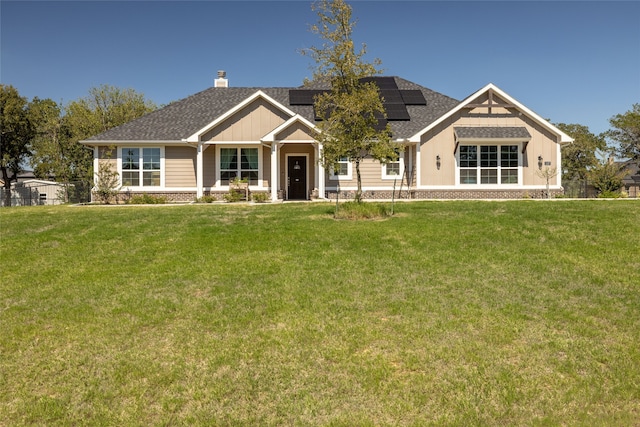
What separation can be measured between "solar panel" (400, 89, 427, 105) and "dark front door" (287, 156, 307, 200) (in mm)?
7112

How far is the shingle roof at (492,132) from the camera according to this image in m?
19.9

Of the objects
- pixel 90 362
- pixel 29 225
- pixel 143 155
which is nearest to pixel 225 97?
pixel 143 155

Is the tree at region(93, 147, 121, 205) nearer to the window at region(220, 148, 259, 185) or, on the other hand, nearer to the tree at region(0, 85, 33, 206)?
the window at region(220, 148, 259, 185)

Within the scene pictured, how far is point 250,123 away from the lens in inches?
804

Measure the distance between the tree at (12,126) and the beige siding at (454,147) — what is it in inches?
1273

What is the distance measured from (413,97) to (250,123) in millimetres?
9650

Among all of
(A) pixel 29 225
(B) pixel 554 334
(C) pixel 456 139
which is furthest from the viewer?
Result: (C) pixel 456 139

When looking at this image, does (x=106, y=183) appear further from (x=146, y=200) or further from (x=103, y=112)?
(x=103, y=112)

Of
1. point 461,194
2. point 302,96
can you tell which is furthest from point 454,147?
point 302,96

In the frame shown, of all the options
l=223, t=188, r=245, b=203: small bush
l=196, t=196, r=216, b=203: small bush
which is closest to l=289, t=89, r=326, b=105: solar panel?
l=223, t=188, r=245, b=203: small bush

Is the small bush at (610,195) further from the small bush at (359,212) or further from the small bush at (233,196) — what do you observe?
the small bush at (233,196)

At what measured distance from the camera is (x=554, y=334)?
4883 millimetres

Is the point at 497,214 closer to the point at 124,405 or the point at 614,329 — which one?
the point at 614,329

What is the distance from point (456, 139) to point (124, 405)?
1888cm
